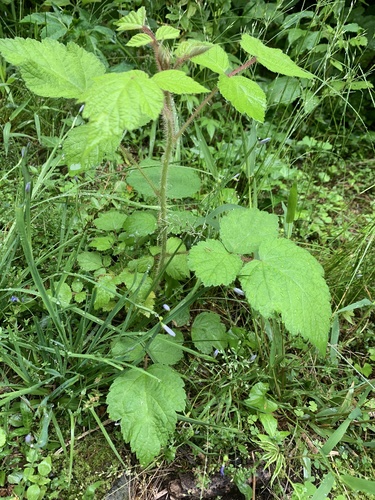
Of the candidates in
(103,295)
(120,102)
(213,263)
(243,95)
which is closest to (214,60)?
(243,95)

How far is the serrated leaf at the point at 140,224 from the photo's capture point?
1530 millimetres

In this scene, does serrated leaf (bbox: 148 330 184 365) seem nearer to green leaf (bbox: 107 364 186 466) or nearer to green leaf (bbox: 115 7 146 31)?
green leaf (bbox: 107 364 186 466)

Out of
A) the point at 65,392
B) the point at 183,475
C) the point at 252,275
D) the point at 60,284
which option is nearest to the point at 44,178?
the point at 60,284

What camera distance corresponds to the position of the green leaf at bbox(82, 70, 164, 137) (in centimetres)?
82

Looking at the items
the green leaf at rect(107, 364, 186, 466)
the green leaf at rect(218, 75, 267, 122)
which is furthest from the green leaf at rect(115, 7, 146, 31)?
the green leaf at rect(107, 364, 186, 466)

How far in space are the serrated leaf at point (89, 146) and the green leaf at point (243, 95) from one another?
0.31 meters

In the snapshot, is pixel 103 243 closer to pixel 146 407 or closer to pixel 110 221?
pixel 110 221

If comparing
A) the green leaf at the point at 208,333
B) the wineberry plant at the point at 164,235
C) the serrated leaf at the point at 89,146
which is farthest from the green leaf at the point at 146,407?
the serrated leaf at the point at 89,146

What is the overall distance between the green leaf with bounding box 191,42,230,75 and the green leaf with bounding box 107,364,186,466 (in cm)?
91

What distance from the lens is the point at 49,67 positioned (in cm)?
116

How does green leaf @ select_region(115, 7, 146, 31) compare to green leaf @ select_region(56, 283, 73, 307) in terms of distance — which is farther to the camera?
green leaf @ select_region(56, 283, 73, 307)

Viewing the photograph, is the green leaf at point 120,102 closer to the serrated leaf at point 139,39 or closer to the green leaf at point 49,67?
the serrated leaf at point 139,39

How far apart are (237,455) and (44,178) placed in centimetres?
125

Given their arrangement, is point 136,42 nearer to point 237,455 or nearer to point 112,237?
point 112,237
